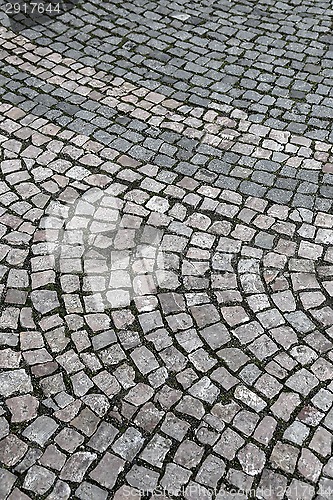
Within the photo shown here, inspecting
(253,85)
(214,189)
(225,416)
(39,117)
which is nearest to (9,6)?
(39,117)

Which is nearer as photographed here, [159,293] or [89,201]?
[159,293]

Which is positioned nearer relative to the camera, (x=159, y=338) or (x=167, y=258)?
(x=159, y=338)

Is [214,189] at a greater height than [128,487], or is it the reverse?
[214,189]

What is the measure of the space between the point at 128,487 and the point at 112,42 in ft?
17.3

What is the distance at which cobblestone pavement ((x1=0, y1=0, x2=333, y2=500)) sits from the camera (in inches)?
154

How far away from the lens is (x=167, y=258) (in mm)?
5031

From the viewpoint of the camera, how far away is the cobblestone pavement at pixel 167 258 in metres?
3.92

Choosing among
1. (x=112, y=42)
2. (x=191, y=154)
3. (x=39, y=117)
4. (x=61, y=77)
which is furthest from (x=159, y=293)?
(x=112, y=42)

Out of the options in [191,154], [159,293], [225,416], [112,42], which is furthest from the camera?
[112,42]

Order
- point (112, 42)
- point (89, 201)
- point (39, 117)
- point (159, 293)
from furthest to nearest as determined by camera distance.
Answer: point (112, 42) → point (39, 117) → point (89, 201) → point (159, 293)

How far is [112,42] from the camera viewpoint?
7.41m

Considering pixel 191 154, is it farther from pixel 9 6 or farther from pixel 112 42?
pixel 9 6

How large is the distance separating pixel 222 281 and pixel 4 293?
→ 5.39 feet

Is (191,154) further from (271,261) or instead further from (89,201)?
(271,261)
